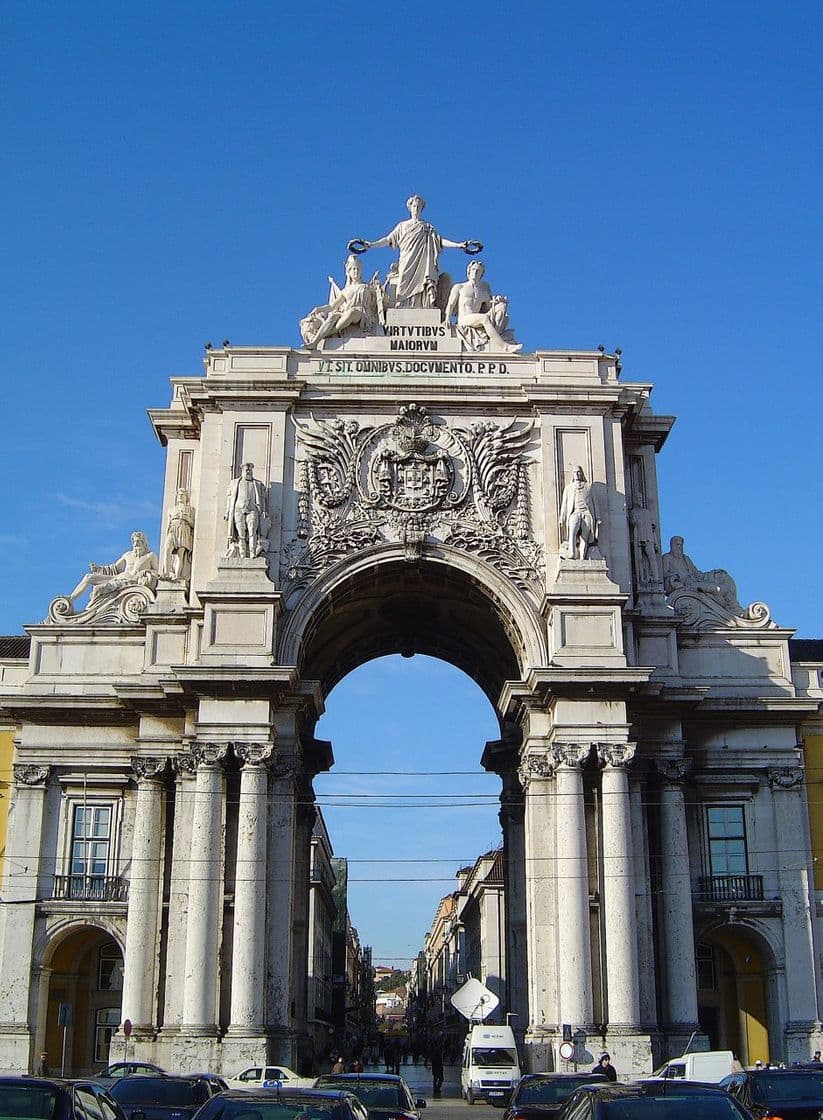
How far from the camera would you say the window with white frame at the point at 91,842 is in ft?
135

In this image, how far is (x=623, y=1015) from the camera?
3606cm

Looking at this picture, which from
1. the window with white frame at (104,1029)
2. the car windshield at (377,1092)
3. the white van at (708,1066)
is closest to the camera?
the car windshield at (377,1092)

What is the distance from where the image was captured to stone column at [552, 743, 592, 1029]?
3631 cm

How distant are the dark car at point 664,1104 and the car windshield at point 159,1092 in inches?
422

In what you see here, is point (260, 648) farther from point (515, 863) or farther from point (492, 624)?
Answer: point (515, 863)

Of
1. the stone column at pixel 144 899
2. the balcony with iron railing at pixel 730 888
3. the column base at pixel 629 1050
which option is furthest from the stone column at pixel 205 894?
the balcony with iron railing at pixel 730 888

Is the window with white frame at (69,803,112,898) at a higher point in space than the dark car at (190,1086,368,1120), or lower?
higher

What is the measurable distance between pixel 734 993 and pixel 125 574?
22.6 metres

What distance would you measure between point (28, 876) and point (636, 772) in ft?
58.2

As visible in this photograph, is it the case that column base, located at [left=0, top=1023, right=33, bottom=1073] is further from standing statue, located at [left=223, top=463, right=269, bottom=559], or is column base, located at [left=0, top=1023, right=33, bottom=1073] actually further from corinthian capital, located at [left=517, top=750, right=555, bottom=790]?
corinthian capital, located at [left=517, top=750, right=555, bottom=790]

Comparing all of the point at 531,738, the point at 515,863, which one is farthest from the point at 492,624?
the point at 515,863

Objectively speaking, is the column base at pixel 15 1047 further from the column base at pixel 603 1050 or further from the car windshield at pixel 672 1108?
the car windshield at pixel 672 1108

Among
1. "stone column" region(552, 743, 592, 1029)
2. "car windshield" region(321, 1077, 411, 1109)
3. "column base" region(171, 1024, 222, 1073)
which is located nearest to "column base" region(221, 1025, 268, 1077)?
"column base" region(171, 1024, 222, 1073)

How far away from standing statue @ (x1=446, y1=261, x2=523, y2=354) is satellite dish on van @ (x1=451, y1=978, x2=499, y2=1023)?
62.4ft
